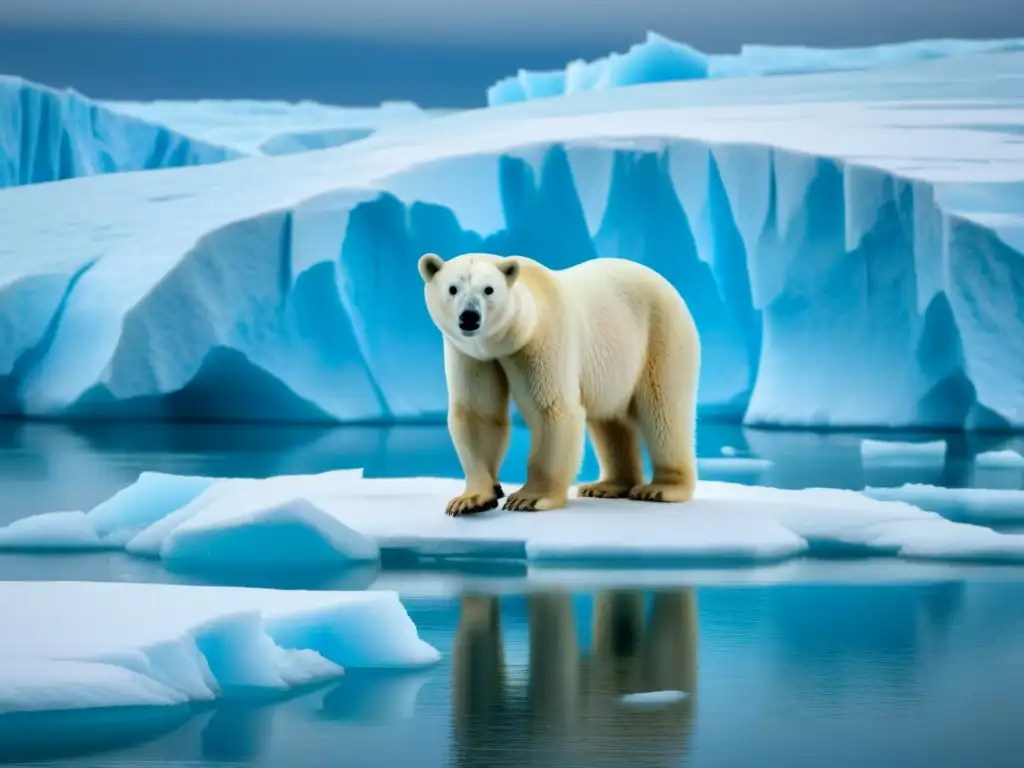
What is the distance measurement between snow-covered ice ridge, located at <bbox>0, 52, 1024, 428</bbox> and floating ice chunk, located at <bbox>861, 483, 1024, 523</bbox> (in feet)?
14.5

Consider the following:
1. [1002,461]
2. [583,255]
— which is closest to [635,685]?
[1002,461]

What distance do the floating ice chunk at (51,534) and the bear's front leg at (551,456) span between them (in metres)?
1.58

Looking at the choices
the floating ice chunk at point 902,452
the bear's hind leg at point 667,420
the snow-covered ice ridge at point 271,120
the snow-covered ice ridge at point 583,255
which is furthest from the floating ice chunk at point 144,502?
the snow-covered ice ridge at point 271,120

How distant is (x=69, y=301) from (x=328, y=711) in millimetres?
10511

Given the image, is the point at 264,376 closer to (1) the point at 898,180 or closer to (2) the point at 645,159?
(2) the point at 645,159

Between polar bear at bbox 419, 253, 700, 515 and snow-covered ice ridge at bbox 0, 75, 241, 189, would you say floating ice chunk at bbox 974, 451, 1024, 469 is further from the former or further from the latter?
snow-covered ice ridge at bbox 0, 75, 241, 189

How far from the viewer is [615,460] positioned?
6211mm

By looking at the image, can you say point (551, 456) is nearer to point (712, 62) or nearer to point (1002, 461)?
point (1002, 461)

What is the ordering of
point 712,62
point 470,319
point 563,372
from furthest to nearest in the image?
point 712,62 → point 563,372 → point 470,319

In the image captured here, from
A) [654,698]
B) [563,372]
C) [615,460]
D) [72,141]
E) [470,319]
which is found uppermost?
[72,141]

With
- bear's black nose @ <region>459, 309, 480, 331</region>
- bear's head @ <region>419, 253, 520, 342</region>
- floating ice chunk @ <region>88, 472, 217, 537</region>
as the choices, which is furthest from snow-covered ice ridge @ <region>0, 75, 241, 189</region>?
bear's black nose @ <region>459, 309, 480, 331</region>

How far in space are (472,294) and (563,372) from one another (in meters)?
0.52

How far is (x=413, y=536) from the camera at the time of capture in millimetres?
5523

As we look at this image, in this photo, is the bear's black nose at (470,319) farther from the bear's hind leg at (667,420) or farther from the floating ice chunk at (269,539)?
the bear's hind leg at (667,420)
